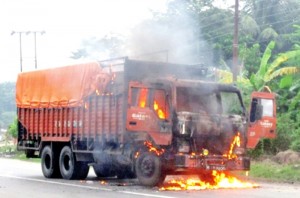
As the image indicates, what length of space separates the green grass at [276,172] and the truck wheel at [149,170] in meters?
4.68

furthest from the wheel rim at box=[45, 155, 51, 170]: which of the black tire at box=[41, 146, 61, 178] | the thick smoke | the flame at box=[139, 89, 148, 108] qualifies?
the flame at box=[139, 89, 148, 108]

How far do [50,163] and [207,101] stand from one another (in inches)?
234

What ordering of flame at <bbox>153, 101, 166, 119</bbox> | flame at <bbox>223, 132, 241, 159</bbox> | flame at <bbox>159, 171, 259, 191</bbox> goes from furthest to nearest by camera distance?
flame at <bbox>223, 132, 241, 159</bbox> → flame at <bbox>159, 171, 259, 191</bbox> → flame at <bbox>153, 101, 166, 119</bbox>

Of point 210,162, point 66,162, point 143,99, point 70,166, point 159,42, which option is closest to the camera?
point 210,162

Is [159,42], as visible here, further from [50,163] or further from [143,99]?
[143,99]

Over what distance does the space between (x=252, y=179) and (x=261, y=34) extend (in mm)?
21321

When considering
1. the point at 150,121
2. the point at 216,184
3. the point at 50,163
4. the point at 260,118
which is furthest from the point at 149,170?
the point at 50,163

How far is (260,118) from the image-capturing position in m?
16.6

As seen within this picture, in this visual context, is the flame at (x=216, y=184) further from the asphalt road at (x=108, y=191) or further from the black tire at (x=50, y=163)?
the black tire at (x=50, y=163)

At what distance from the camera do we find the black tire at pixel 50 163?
20.0 m

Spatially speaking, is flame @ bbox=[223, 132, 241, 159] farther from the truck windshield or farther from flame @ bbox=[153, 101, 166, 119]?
flame @ bbox=[153, 101, 166, 119]

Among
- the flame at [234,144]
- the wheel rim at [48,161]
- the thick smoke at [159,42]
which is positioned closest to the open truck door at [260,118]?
the flame at [234,144]

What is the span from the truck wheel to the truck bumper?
1.61 feet

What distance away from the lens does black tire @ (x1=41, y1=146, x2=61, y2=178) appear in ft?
65.6
